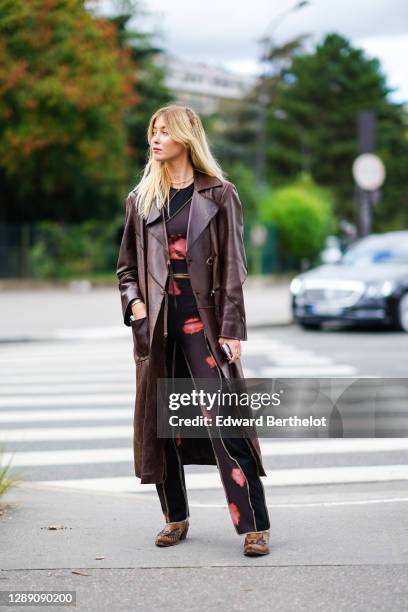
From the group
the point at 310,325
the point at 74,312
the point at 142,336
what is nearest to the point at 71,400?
the point at 142,336

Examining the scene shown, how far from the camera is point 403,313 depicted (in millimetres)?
17172

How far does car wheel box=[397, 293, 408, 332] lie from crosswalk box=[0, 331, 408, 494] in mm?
3188

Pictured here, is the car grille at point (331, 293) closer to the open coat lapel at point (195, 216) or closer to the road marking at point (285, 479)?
the road marking at point (285, 479)

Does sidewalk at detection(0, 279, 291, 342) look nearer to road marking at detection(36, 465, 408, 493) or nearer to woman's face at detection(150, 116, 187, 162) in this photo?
road marking at detection(36, 465, 408, 493)

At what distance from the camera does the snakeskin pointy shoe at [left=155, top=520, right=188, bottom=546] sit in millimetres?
4859

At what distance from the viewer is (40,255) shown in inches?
1200

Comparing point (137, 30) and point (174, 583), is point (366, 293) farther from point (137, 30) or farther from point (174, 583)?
point (137, 30)

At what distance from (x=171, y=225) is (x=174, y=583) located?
1429 millimetres

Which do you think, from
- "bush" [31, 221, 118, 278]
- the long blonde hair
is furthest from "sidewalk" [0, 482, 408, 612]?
"bush" [31, 221, 118, 278]

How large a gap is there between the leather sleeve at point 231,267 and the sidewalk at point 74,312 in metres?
12.6

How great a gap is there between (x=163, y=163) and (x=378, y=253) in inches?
540

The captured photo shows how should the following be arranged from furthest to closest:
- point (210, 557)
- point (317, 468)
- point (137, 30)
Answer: point (137, 30) < point (317, 468) < point (210, 557)

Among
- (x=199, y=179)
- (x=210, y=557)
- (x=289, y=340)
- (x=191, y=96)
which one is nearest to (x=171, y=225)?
(x=199, y=179)

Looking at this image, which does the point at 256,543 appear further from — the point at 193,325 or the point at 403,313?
the point at 403,313
